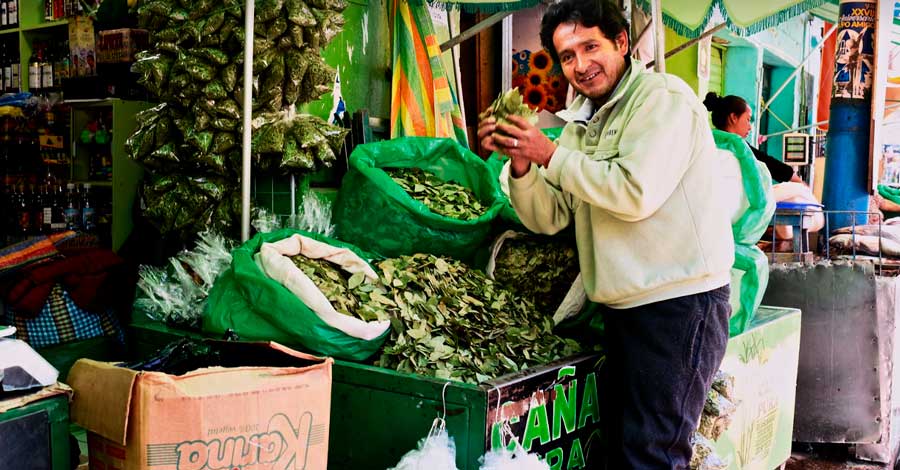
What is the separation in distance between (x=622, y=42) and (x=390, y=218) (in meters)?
1.00

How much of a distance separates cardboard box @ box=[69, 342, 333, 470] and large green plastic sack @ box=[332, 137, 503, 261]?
972mm

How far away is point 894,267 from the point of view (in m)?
4.30

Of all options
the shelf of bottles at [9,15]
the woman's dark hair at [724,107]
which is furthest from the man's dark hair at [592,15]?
the shelf of bottles at [9,15]

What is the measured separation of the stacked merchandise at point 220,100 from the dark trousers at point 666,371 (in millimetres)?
1388

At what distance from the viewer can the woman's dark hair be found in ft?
17.2

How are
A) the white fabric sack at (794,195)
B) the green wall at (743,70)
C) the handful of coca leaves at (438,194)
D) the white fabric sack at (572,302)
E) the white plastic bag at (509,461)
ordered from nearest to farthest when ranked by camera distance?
the white plastic bag at (509,461) → the white fabric sack at (572,302) → the handful of coca leaves at (438,194) → the white fabric sack at (794,195) → the green wall at (743,70)

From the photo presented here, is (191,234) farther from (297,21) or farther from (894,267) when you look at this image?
(894,267)

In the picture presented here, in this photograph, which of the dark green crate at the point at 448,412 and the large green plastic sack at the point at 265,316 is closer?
the dark green crate at the point at 448,412

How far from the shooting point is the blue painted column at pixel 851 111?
557cm

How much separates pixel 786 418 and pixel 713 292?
1641mm

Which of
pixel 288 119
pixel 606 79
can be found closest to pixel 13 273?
pixel 288 119

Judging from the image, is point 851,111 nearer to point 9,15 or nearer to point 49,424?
point 49,424

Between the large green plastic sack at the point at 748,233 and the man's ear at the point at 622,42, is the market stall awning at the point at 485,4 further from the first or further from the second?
the man's ear at the point at 622,42

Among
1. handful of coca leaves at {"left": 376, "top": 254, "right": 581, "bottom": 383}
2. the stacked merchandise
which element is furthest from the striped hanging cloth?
handful of coca leaves at {"left": 376, "top": 254, "right": 581, "bottom": 383}
